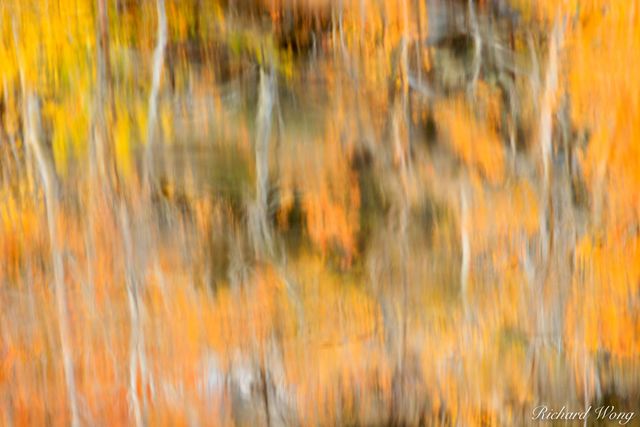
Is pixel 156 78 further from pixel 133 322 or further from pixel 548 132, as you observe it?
pixel 548 132

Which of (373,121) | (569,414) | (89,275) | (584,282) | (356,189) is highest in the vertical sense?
(373,121)

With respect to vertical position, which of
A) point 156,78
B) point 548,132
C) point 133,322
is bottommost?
point 133,322

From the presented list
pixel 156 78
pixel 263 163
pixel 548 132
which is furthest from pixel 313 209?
pixel 548 132

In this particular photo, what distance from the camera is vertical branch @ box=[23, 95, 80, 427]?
1055 millimetres

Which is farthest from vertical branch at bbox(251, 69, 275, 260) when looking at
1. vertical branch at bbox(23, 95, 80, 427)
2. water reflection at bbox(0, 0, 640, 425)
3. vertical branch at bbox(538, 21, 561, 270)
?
vertical branch at bbox(538, 21, 561, 270)

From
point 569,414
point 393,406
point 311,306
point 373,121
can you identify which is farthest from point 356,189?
point 569,414

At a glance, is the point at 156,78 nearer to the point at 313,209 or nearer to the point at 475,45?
the point at 313,209

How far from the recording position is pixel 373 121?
3.62 feet

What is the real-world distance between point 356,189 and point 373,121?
0.13 meters

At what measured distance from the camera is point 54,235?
1.07m

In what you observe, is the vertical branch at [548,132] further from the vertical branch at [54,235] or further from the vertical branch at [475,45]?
the vertical branch at [54,235]

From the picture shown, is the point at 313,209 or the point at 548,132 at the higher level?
the point at 548,132

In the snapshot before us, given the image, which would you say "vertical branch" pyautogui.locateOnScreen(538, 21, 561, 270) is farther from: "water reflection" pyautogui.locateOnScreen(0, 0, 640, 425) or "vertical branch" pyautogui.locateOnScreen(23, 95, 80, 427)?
"vertical branch" pyautogui.locateOnScreen(23, 95, 80, 427)

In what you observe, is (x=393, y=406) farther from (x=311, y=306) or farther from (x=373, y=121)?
(x=373, y=121)
